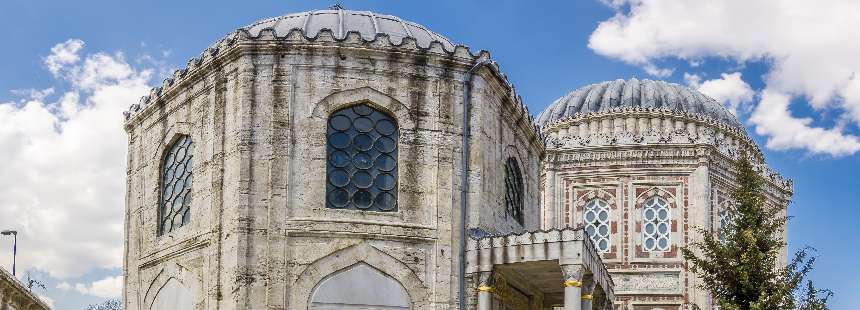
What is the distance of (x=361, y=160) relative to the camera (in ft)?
68.1

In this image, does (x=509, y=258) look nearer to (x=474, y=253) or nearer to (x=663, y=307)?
(x=474, y=253)

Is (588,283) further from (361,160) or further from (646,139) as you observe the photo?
(646,139)

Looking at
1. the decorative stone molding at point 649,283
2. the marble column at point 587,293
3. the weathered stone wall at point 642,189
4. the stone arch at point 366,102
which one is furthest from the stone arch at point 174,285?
the decorative stone molding at point 649,283

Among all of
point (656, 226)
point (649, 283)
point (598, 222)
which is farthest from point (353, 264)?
point (656, 226)

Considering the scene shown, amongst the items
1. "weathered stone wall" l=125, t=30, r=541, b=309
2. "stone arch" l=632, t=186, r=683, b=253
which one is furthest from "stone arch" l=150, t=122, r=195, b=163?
"stone arch" l=632, t=186, r=683, b=253

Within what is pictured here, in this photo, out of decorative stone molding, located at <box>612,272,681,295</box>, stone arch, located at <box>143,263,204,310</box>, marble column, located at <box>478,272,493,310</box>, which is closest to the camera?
marble column, located at <box>478,272,493,310</box>

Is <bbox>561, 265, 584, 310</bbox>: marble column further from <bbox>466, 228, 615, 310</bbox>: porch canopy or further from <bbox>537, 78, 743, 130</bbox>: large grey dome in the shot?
<bbox>537, 78, 743, 130</bbox>: large grey dome

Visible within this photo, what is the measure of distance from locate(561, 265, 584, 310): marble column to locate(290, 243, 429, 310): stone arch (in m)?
2.63

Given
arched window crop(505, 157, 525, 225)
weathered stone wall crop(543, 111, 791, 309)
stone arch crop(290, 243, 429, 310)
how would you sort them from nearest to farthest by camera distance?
stone arch crop(290, 243, 429, 310) → arched window crop(505, 157, 525, 225) → weathered stone wall crop(543, 111, 791, 309)

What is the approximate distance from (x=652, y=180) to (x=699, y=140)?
6.49 ft

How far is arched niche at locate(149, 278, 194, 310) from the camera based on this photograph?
69.2 feet

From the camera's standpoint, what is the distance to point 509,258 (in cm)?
2025

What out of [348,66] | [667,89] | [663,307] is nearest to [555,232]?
[348,66]

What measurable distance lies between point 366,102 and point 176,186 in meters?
4.72
